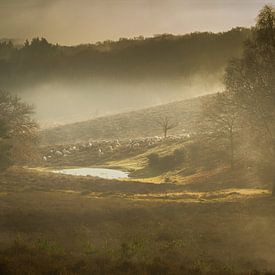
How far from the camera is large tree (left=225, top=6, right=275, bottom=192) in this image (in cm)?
3550

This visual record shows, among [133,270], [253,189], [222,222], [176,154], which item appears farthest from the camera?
[176,154]

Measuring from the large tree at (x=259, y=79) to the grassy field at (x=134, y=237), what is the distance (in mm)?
5842

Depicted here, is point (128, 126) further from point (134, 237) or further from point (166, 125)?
point (134, 237)

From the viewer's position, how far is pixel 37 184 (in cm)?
5884

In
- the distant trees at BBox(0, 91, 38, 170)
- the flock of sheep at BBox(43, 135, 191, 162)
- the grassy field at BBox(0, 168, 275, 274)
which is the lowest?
the grassy field at BBox(0, 168, 275, 274)

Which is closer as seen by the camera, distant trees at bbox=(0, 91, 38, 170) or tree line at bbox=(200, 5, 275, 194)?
tree line at bbox=(200, 5, 275, 194)

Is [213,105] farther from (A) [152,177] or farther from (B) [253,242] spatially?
(B) [253,242]

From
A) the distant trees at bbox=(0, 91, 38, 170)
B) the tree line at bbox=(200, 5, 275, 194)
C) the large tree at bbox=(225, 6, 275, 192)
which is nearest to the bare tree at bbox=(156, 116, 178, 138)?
the distant trees at bbox=(0, 91, 38, 170)

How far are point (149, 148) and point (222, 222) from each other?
86778 millimetres

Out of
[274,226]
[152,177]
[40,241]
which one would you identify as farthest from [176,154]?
[40,241]

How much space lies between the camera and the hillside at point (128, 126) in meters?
158

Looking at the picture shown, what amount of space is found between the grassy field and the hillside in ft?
369

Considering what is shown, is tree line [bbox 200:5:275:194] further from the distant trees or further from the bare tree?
the bare tree

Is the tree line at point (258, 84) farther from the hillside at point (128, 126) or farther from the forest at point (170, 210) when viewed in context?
the hillside at point (128, 126)
